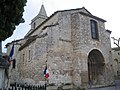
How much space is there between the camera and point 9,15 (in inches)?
360

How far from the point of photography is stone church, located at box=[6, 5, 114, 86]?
18.2 m

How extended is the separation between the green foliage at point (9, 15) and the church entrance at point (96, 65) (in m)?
13.2

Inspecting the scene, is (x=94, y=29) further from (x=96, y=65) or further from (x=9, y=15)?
(x=9, y=15)

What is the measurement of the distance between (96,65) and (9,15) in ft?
48.8

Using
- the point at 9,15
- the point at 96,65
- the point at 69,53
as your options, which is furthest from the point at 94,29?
the point at 9,15

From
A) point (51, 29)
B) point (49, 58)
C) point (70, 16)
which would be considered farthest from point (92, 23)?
point (49, 58)

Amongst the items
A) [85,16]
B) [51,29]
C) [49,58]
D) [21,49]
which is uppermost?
[85,16]

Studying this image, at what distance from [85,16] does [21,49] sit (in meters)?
9.02

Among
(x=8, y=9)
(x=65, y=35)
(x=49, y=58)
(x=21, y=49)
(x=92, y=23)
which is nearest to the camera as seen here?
(x=8, y=9)

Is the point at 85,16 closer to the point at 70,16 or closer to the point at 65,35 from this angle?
the point at 70,16

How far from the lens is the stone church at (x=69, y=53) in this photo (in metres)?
18.2

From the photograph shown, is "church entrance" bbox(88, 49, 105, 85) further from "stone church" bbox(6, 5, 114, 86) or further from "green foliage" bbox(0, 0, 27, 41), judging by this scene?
"green foliage" bbox(0, 0, 27, 41)

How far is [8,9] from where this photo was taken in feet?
29.2

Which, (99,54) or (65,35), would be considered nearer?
(65,35)
